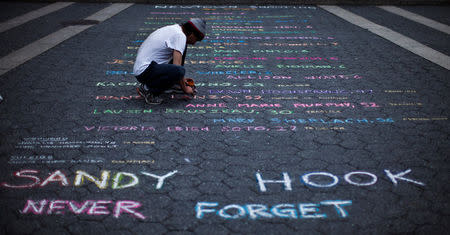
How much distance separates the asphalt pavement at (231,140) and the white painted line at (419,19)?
196cm

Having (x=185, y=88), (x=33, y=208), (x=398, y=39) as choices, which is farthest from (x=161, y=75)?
(x=398, y=39)

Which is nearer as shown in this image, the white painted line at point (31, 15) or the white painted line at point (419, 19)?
the white painted line at point (31, 15)

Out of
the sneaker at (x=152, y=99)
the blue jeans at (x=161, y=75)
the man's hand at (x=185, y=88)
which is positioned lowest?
the sneaker at (x=152, y=99)

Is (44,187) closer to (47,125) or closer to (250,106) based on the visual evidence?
(47,125)

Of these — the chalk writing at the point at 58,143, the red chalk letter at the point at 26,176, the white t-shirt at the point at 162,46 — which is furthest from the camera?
the white t-shirt at the point at 162,46

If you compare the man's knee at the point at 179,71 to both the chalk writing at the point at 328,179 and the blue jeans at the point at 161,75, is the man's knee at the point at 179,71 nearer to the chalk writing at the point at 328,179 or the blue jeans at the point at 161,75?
the blue jeans at the point at 161,75

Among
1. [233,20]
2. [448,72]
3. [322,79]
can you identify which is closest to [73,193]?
[322,79]

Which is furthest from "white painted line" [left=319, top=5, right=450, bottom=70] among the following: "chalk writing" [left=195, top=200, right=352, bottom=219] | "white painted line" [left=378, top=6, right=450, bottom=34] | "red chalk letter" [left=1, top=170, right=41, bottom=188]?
"red chalk letter" [left=1, top=170, right=41, bottom=188]

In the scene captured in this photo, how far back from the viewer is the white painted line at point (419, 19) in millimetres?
9281

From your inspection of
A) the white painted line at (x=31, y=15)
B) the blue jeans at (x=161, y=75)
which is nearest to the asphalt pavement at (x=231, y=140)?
the blue jeans at (x=161, y=75)

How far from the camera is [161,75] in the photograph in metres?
4.84

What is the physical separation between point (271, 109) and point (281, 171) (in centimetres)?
141

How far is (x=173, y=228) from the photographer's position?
280 centimetres

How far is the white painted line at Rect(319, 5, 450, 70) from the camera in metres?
6.85
